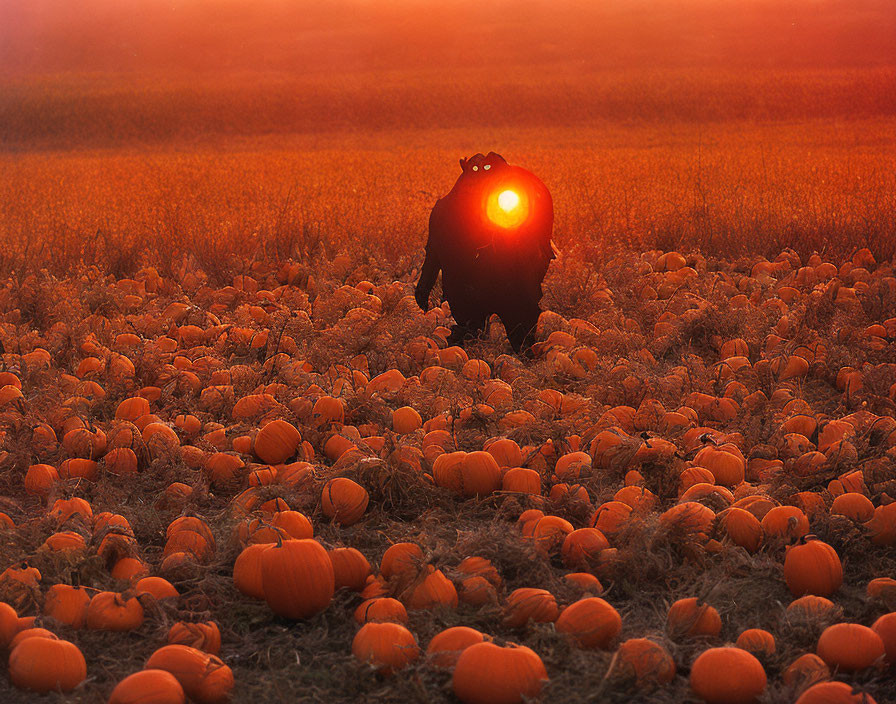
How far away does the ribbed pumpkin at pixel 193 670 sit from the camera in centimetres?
213

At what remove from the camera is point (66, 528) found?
2887mm

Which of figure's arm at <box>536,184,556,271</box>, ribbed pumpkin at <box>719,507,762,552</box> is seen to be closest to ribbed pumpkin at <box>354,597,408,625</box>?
ribbed pumpkin at <box>719,507,762,552</box>

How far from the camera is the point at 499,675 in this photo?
6.82 feet

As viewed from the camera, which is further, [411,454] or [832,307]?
[832,307]

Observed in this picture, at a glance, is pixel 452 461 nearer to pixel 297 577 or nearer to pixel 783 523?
pixel 297 577

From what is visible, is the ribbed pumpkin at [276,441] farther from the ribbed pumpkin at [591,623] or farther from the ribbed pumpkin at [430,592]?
the ribbed pumpkin at [591,623]

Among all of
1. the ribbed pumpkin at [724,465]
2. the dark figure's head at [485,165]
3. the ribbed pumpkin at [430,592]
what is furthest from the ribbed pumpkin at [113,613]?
the dark figure's head at [485,165]

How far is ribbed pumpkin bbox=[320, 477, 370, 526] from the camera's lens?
10.1 ft

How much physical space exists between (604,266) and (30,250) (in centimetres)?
468

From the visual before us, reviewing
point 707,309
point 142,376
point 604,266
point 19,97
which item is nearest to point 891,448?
point 707,309

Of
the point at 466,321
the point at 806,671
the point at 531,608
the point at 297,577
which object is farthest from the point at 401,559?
the point at 466,321

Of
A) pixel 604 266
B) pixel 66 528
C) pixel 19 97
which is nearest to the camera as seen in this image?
pixel 66 528

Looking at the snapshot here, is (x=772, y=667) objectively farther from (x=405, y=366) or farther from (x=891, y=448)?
(x=405, y=366)

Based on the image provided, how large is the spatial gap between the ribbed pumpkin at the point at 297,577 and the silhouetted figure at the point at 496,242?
288 centimetres
